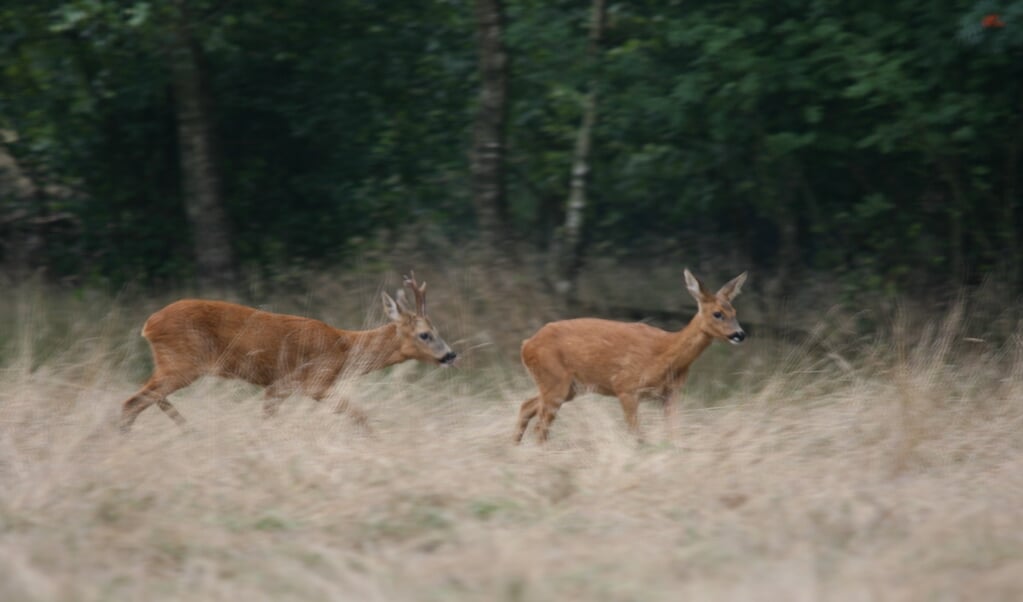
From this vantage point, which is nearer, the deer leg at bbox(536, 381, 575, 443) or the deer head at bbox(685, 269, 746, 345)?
the deer leg at bbox(536, 381, 575, 443)

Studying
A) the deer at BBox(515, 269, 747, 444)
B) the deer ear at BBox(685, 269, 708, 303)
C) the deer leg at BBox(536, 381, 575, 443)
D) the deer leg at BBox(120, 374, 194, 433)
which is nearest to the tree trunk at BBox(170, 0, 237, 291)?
the deer leg at BBox(120, 374, 194, 433)

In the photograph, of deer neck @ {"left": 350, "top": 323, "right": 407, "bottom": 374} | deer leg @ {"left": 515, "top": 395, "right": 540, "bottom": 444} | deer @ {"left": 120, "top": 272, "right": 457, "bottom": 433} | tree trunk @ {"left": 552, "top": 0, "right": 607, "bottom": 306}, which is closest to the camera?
deer leg @ {"left": 515, "top": 395, "right": 540, "bottom": 444}

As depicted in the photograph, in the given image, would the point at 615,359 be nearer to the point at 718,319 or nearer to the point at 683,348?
the point at 683,348

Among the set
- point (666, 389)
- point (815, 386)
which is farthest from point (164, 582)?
point (815, 386)

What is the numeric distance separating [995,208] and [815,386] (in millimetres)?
3826

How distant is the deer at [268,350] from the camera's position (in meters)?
8.12

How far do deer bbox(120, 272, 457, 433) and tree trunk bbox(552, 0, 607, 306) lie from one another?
275 cm

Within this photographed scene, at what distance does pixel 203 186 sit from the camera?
12219mm

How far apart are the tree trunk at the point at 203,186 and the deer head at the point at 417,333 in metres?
3.76

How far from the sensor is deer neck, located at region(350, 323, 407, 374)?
880cm

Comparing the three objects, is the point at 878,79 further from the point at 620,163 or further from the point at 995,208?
the point at 620,163

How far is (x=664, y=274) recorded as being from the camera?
576 inches

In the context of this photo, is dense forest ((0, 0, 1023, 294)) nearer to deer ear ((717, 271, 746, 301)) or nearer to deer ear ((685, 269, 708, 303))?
deer ear ((717, 271, 746, 301))

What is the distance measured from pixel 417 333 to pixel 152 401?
6.04 feet
